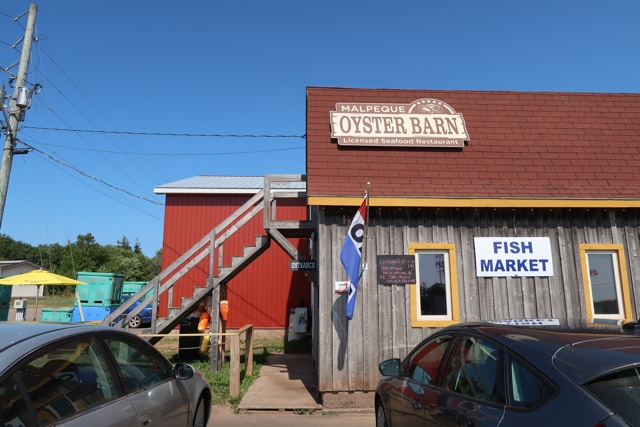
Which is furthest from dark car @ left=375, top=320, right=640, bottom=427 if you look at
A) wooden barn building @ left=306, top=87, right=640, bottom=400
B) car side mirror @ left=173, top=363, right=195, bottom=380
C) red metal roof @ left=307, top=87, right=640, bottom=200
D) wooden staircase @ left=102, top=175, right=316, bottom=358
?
wooden staircase @ left=102, top=175, right=316, bottom=358

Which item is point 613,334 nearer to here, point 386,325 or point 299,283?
point 386,325

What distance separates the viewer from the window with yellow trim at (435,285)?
7.63m

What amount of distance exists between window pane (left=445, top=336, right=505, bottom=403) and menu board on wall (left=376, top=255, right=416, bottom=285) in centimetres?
425

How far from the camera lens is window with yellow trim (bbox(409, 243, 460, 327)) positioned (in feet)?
25.0

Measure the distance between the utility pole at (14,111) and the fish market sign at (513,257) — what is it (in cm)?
1166

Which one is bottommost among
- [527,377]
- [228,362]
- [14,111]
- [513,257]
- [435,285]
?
[228,362]

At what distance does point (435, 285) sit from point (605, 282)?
3124 millimetres

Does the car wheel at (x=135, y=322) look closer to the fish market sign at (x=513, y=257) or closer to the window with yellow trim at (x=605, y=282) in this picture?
the fish market sign at (x=513, y=257)

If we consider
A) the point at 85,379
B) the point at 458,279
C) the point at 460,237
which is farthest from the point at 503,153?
the point at 85,379

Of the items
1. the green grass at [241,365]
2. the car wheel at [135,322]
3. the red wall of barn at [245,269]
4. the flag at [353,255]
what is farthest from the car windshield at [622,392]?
the car wheel at [135,322]

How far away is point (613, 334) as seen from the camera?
2643mm

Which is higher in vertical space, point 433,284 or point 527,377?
point 433,284

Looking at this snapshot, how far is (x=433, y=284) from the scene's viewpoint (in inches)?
308

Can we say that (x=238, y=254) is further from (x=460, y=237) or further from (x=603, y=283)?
(x=603, y=283)
